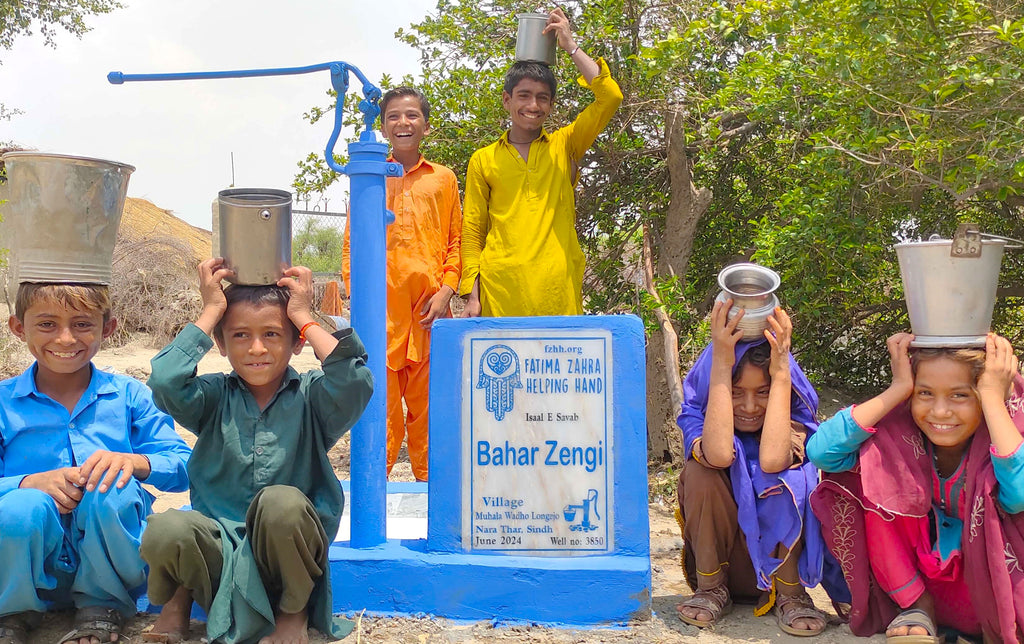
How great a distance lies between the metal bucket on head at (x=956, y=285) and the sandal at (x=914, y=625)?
82 cm

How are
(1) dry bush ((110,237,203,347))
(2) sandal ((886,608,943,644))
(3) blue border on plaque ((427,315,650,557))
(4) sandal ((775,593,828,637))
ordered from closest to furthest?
(2) sandal ((886,608,943,644)), (4) sandal ((775,593,828,637)), (3) blue border on plaque ((427,315,650,557)), (1) dry bush ((110,237,203,347))

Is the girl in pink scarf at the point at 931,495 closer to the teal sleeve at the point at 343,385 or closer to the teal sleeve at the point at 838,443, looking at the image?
the teal sleeve at the point at 838,443

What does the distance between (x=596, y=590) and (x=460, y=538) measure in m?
0.51

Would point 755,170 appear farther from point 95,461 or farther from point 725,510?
point 95,461

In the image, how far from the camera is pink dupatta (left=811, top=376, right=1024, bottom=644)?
263 cm

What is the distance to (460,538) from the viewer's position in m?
3.17

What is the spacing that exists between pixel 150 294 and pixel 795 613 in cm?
1101

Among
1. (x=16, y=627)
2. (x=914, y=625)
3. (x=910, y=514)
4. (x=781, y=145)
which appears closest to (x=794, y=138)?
(x=781, y=145)

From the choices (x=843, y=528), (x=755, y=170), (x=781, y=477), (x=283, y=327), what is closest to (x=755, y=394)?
(x=781, y=477)

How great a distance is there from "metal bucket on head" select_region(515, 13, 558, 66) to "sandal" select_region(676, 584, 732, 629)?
2.45m

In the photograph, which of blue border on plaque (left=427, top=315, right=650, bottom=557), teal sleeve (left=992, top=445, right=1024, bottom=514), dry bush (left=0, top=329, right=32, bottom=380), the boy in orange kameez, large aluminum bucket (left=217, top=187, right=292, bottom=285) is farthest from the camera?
dry bush (left=0, top=329, right=32, bottom=380)

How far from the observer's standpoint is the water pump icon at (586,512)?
10.4 ft

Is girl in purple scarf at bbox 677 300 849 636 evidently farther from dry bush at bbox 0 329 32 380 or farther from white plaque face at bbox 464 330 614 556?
dry bush at bbox 0 329 32 380

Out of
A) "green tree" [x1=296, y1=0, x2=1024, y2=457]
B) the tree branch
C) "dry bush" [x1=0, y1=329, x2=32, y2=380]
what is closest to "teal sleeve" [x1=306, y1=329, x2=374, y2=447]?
"green tree" [x1=296, y1=0, x2=1024, y2=457]
